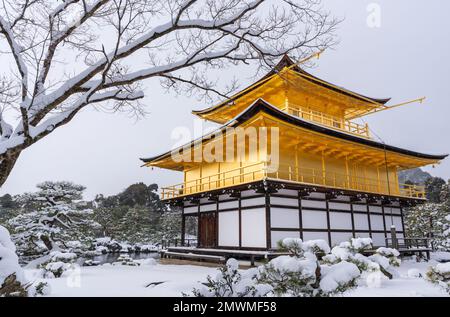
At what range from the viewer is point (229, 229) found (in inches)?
576

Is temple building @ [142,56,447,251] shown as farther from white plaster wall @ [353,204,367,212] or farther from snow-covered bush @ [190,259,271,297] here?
snow-covered bush @ [190,259,271,297]

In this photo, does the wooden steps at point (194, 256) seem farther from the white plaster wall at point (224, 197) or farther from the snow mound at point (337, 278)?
the snow mound at point (337, 278)

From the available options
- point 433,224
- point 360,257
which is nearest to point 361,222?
point 360,257

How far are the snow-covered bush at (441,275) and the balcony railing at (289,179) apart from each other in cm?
660

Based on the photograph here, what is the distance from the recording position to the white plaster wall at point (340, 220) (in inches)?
574

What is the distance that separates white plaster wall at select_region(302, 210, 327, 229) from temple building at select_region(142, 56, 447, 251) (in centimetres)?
5

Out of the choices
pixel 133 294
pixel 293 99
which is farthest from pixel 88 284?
pixel 293 99

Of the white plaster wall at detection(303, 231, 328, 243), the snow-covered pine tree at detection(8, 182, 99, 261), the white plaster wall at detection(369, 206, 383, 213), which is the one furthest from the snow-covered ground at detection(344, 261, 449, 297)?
the snow-covered pine tree at detection(8, 182, 99, 261)

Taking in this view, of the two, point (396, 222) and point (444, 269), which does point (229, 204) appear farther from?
point (396, 222)

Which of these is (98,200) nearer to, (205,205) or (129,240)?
(129,240)

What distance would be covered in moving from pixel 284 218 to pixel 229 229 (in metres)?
3.01

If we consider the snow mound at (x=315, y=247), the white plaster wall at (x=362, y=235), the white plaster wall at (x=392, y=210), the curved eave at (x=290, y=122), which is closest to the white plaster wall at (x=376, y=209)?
the white plaster wall at (x=392, y=210)

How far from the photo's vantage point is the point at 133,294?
690 centimetres

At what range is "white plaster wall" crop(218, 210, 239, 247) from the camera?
1421 cm
